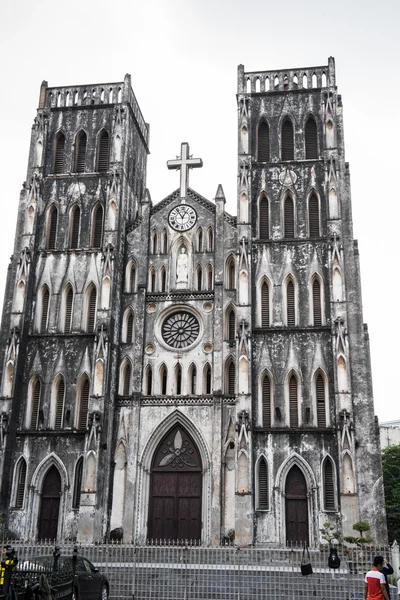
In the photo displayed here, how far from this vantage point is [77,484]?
103ft

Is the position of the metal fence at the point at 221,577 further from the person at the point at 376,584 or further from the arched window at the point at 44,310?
the arched window at the point at 44,310

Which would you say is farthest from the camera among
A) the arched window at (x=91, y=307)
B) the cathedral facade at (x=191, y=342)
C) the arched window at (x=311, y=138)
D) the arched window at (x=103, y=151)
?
the arched window at (x=103, y=151)

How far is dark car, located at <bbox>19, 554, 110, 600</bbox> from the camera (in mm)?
16172

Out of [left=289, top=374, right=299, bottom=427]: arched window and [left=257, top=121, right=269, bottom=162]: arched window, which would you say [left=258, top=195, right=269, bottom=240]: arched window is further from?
[left=289, top=374, right=299, bottom=427]: arched window

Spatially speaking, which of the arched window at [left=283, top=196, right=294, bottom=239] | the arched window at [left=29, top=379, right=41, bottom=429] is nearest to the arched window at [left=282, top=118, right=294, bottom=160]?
the arched window at [left=283, top=196, right=294, bottom=239]

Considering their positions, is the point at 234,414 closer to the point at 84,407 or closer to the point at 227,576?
the point at 84,407

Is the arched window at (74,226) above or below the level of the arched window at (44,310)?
above

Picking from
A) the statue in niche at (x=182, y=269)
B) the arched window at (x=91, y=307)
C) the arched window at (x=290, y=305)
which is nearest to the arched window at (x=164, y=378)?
the arched window at (x=91, y=307)

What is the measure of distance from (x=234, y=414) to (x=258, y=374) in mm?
2053

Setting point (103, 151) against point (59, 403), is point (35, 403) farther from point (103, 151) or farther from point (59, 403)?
point (103, 151)

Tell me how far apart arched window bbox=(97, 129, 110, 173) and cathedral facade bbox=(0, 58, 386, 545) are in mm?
118

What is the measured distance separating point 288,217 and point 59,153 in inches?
497

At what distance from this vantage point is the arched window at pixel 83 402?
32.7 m

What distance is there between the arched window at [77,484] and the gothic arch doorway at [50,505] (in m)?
0.81
